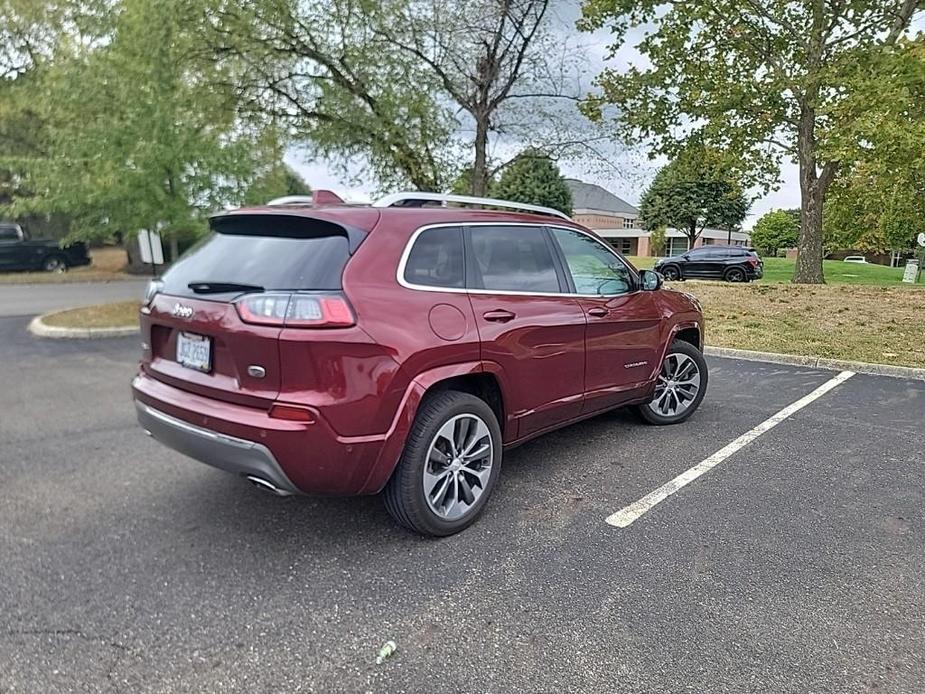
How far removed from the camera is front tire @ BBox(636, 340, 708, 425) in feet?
16.2

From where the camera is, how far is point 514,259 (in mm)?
3605

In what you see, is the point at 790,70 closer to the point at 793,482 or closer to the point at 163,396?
the point at 793,482

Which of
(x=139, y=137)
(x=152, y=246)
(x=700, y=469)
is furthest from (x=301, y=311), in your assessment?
(x=152, y=246)

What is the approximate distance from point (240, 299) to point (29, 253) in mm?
24178

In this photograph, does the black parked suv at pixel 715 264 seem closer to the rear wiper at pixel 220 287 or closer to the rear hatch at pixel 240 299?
the rear hatch at pixel 240 299

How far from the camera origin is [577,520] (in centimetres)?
333

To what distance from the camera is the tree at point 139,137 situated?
30.9ft

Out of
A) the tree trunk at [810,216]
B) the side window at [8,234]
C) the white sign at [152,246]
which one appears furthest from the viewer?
the side window at [8,234]

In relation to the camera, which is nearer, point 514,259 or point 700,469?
A: point 514,259

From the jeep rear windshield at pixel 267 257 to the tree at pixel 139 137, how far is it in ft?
24.0

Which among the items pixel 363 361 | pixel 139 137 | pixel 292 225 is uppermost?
pixel 139 137

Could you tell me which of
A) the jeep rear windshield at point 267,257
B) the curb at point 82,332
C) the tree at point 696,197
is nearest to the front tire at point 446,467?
the jeep rear windshield at point 267,257

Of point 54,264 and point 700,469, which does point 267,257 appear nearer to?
point 700,469

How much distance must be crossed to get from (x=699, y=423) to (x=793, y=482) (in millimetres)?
1264
